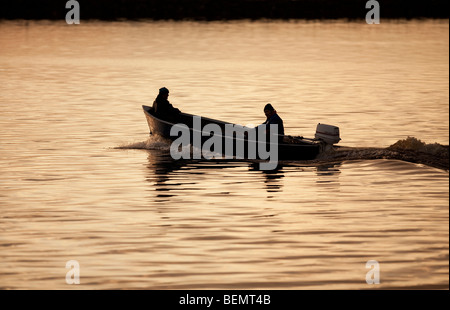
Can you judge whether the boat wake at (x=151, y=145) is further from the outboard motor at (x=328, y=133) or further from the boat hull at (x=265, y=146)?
the outboard motor at (x=328, y=133)

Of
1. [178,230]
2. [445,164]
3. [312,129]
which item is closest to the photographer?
[178,230]

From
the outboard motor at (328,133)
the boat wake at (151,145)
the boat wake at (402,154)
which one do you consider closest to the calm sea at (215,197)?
the boat wake at (151,145)

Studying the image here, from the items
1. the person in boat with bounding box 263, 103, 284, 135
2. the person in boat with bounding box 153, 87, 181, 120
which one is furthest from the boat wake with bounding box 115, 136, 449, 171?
the person in boat with bounding box 153, 87, 181, 120

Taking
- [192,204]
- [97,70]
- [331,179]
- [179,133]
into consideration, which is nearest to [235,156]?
[179,133]

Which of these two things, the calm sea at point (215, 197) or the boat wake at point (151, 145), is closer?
the calm sea at point (215, 197)

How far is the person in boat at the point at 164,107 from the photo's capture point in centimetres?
2945

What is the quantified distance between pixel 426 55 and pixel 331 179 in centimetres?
5813

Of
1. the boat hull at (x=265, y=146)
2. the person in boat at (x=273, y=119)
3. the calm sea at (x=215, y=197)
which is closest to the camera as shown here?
the calm sea at (x=215, y=197)

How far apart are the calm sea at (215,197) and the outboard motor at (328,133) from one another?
737mm

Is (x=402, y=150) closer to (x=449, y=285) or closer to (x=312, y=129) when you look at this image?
(x=312, y=129)

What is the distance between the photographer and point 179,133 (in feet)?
92.0

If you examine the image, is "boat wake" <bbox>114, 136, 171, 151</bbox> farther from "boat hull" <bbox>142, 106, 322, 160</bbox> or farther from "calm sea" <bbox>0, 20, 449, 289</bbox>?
"boat hull" <bbox>142, 106, 322, 160</bbox>
